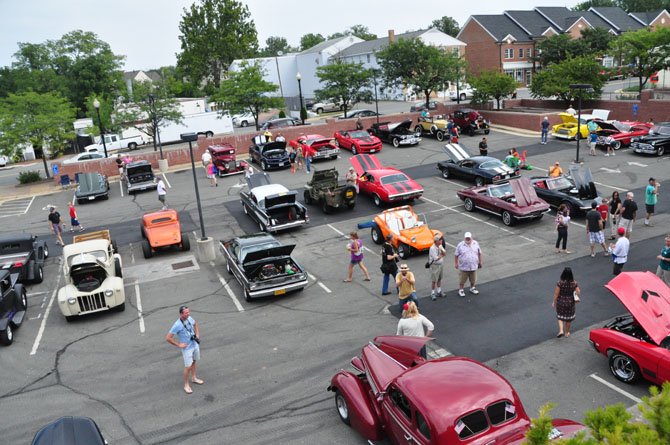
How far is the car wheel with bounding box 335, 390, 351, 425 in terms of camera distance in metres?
8.94

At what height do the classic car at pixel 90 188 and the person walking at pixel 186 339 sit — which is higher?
the classic car at pixel 90 188

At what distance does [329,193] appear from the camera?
74.7 ft

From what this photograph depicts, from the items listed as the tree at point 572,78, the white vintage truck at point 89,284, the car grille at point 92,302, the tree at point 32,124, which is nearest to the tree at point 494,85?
the tree at point 572,78

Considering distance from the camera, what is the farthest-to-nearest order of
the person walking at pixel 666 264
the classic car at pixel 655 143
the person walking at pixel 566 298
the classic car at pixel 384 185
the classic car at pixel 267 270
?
the classic car at pixel 655 143
the classic car at pixel 384 185
the classic car at pixel 267 270
the person walking at pixel 666 264
the person walking at pixel 566 298

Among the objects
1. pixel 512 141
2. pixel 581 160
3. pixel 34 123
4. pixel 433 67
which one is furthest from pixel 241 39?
pixel 581 160

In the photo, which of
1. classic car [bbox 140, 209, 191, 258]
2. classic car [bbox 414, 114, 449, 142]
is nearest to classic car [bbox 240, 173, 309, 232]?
classic car [bbox 140, 209, 191, 258]

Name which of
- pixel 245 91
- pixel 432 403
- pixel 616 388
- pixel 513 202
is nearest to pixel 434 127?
pixel 245 91

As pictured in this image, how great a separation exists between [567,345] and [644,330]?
2040mm

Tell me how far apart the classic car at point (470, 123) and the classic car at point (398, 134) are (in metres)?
4.22

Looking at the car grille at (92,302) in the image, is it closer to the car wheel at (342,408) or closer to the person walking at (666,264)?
the car wheel at (342,408)

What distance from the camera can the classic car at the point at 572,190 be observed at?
19922 mm

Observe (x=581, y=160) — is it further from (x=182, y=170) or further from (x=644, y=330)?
(x=182, y=170)

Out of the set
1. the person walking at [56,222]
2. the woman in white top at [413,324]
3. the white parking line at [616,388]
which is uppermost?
the person walking at [56,222]

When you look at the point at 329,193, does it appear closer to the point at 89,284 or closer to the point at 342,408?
the point at 89,284
